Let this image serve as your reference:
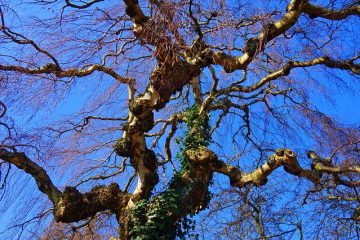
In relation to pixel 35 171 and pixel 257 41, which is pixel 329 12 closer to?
pixel 257 41

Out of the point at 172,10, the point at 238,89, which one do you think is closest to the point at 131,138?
the point at 238,89

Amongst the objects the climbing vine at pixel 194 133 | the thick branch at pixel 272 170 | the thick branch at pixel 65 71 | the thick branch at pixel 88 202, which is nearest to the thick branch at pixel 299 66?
the climbing vine at pixel 194 133

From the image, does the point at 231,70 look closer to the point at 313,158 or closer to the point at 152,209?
the point at 313,158

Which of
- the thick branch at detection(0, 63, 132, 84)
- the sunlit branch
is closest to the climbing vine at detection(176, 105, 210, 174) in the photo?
the thick branch at detection(0, 63, 132, 84)

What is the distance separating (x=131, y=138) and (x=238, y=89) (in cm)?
194

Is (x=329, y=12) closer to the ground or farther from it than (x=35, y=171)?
farther from it

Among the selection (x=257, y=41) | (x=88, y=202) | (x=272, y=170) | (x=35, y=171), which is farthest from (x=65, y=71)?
(x=272, y=170)

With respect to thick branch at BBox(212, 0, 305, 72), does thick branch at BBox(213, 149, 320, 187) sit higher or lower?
lower

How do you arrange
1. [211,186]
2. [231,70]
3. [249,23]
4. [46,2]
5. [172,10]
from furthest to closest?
[211,186], [231,70], [249,23], [46,2], [172,10]

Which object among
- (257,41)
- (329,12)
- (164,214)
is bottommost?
(164,214)

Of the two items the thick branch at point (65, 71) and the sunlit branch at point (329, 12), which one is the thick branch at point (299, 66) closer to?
the sunlit branch at point (329, 12)

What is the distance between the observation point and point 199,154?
6105mm

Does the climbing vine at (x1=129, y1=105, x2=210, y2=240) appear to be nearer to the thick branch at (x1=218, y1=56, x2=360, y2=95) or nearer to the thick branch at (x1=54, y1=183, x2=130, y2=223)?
the thick branch at (x1=54, y1=183, x2=130, y2=223)

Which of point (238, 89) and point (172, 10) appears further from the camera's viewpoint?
point (238, 89)
